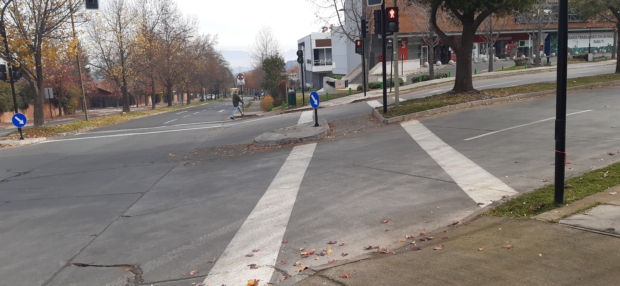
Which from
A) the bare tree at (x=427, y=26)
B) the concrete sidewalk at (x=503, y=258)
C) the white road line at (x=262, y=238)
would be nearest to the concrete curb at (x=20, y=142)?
the white road line at (x=262, y=238)

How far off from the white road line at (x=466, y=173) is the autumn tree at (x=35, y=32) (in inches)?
744

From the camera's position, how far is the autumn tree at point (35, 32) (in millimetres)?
21766

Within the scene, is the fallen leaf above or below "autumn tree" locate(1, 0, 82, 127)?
below

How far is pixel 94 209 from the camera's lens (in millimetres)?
8133

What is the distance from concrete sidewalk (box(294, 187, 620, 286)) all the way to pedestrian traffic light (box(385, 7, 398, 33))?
10.5 m

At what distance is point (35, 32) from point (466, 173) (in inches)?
854

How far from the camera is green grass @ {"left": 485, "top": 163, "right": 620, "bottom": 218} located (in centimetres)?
609

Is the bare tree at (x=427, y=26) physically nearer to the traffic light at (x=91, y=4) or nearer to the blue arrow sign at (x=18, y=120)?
the traffic light at (x=91, y=4)

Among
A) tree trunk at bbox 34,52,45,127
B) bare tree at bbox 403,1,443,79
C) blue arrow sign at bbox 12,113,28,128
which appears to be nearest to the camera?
blue arrow sign at bbox 12,113,28,128

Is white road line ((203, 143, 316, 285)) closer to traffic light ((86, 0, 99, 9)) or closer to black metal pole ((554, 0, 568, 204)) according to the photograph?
black metal pole ((554, 0, 568, 204))

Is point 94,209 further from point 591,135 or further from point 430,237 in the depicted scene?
point 591,135

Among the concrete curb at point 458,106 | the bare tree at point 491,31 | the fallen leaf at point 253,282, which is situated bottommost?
the fallen leaf at point 253,282

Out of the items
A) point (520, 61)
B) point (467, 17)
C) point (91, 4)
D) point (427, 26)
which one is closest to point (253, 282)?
point (91, 4)

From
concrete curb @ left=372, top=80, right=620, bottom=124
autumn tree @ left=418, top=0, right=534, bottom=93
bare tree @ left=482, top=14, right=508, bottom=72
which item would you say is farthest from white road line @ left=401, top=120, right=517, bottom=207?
bare tree @ left=482, top=14, right=508, bottom=72
